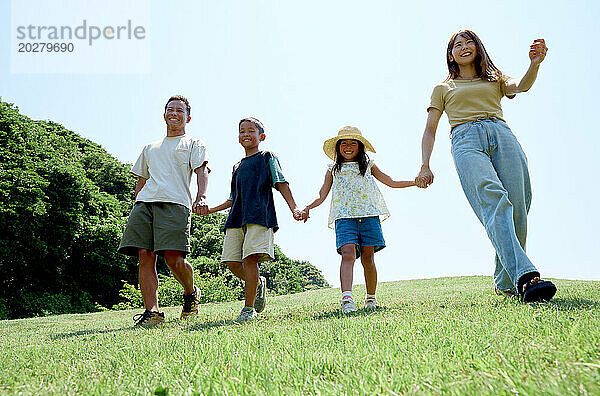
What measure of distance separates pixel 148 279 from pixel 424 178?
3.33 metres

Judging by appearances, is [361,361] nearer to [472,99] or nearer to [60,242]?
[472,99]

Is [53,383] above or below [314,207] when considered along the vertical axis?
below

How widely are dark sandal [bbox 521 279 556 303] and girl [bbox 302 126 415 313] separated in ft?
5.84

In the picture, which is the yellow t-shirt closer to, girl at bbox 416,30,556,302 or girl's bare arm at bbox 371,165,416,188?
girl at bbox 416,30,556,302

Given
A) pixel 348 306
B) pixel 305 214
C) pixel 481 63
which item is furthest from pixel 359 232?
pixel 481 63

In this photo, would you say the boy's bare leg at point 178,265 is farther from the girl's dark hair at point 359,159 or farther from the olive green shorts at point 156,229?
the girl's dark hair at point 359,159

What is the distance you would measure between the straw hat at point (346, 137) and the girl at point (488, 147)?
3.59ft

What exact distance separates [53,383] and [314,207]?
383cm

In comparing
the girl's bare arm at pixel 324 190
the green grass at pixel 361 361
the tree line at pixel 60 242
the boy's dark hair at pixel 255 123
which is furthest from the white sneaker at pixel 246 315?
the tree line at pixel 60 242

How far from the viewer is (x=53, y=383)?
82.7 inches

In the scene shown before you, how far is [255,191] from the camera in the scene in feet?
17.0

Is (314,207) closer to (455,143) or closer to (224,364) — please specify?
(455,143)

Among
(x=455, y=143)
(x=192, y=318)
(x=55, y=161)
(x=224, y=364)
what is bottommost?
(x=192, y=318)

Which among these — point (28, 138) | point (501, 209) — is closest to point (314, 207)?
point (501, 209)
